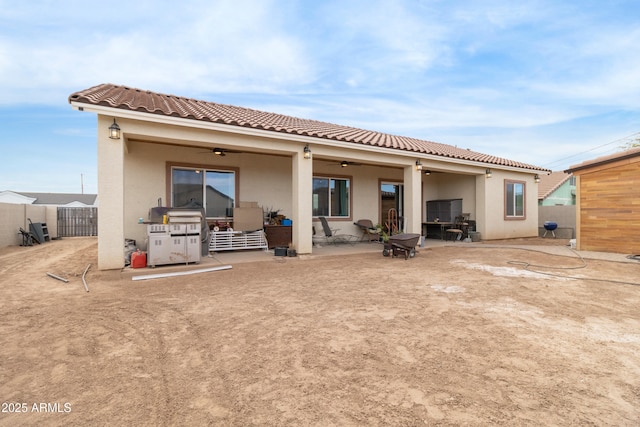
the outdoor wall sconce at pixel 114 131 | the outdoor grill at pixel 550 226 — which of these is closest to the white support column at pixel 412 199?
the outdoor wall sconce at pixel 114 131

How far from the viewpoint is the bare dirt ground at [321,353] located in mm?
1646

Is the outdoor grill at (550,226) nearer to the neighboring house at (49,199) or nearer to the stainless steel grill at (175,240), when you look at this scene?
the stainless steel grill at (175,240)

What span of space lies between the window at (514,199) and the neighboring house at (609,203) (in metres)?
3.04

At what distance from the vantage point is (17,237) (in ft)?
34.5

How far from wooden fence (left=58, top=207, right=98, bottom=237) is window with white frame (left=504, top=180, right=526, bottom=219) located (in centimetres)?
1848

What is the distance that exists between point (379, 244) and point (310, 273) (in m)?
4.85

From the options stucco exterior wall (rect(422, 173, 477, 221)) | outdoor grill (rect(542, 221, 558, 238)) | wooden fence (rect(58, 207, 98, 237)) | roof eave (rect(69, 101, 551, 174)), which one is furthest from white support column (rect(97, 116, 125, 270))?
outdoor grill (rect(542, 221, 558, 238))

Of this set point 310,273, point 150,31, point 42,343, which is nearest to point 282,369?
point 42,343

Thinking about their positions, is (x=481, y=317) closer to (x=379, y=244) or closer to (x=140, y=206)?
(x=379, y=244)

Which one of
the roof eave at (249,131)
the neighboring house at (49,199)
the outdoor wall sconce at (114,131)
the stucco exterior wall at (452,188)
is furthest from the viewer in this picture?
the neighboring house at (49,199)

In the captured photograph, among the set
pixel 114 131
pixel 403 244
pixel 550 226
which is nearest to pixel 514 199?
pixel 550 226

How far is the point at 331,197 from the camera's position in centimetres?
1006

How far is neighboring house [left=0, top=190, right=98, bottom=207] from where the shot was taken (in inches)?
1371

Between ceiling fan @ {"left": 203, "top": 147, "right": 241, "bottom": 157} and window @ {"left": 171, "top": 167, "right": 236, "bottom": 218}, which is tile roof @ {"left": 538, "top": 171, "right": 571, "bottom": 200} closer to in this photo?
window @ {"left": 171, "top": 167, "right": 236, "bottom": 218}
